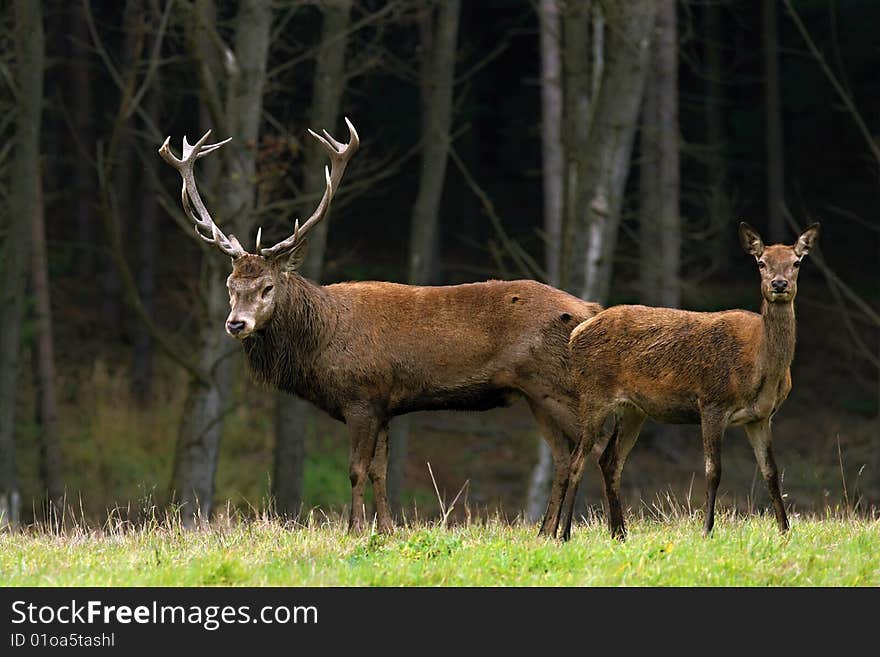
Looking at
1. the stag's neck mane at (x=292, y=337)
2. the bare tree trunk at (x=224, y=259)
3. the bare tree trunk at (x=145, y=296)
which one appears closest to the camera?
the stag's neck mane at (x=292, y=337)

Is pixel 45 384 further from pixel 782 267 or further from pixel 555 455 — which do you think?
pixel 782 267

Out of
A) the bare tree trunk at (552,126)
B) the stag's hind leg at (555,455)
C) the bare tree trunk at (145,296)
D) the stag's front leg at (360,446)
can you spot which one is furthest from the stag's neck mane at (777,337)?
the bare tree trunk at (145,296)

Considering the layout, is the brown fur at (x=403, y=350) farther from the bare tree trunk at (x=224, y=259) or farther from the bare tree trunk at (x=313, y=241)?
the bare tree trunk at (x=313, y=241)

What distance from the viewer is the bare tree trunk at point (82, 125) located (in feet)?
76.1

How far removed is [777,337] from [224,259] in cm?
787

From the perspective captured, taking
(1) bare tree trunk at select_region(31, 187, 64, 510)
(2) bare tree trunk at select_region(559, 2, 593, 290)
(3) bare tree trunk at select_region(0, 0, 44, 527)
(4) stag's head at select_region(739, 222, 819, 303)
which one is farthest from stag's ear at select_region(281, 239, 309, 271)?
(1) bare tree trunk at select_region(31, 187, 64, 510)

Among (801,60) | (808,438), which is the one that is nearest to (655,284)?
(808,438)

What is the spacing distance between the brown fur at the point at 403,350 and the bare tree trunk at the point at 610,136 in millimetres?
4815

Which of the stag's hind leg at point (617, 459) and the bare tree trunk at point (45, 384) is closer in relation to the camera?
the stag's hind leg at point (617, 459)

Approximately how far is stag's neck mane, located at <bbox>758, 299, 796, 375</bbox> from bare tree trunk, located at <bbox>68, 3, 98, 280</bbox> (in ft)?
50.5

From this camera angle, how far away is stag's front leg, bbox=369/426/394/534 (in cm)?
954

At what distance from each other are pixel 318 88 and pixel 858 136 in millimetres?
15835

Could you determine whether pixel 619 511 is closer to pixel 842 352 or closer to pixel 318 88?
pixel 318 88

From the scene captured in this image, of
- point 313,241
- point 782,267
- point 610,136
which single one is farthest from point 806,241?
point 313,241
